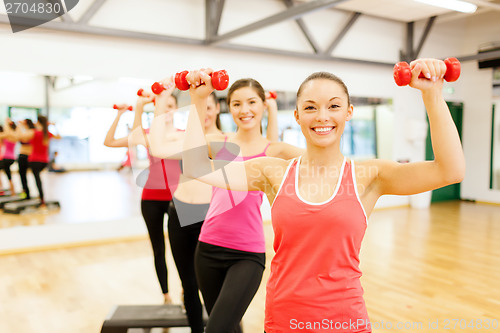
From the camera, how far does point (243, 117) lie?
214 cm

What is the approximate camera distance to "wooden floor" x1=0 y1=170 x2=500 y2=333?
9.86 feet

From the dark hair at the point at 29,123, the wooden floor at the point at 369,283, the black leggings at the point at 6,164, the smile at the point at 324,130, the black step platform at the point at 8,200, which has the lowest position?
the wooden floor at the point at 369,283

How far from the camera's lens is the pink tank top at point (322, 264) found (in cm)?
117

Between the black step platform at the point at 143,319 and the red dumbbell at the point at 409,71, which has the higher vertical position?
the red dumbbell at the point at 409,71

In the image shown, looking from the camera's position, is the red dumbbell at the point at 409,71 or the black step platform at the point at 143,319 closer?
the red dumbbell at the point at 409,71

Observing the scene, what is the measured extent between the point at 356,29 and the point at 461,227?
3713 millimetres

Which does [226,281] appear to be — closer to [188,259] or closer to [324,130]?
[188,259]

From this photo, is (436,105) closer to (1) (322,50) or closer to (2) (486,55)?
(1) (322,50)

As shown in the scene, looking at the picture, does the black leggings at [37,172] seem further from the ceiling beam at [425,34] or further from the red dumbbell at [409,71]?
the ceiling beam at [425,34]

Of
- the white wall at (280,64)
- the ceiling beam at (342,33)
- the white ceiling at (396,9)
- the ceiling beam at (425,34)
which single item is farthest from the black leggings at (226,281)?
the ceiling beam at (425,34)

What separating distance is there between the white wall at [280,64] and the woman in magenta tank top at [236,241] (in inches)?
140

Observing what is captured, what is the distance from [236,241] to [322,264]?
757mm

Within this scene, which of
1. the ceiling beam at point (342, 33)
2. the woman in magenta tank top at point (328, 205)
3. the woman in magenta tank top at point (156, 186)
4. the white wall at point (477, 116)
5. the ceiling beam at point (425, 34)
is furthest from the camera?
the white wall at point (477, 116)

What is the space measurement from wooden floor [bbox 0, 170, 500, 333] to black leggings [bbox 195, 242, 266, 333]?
115 cm
